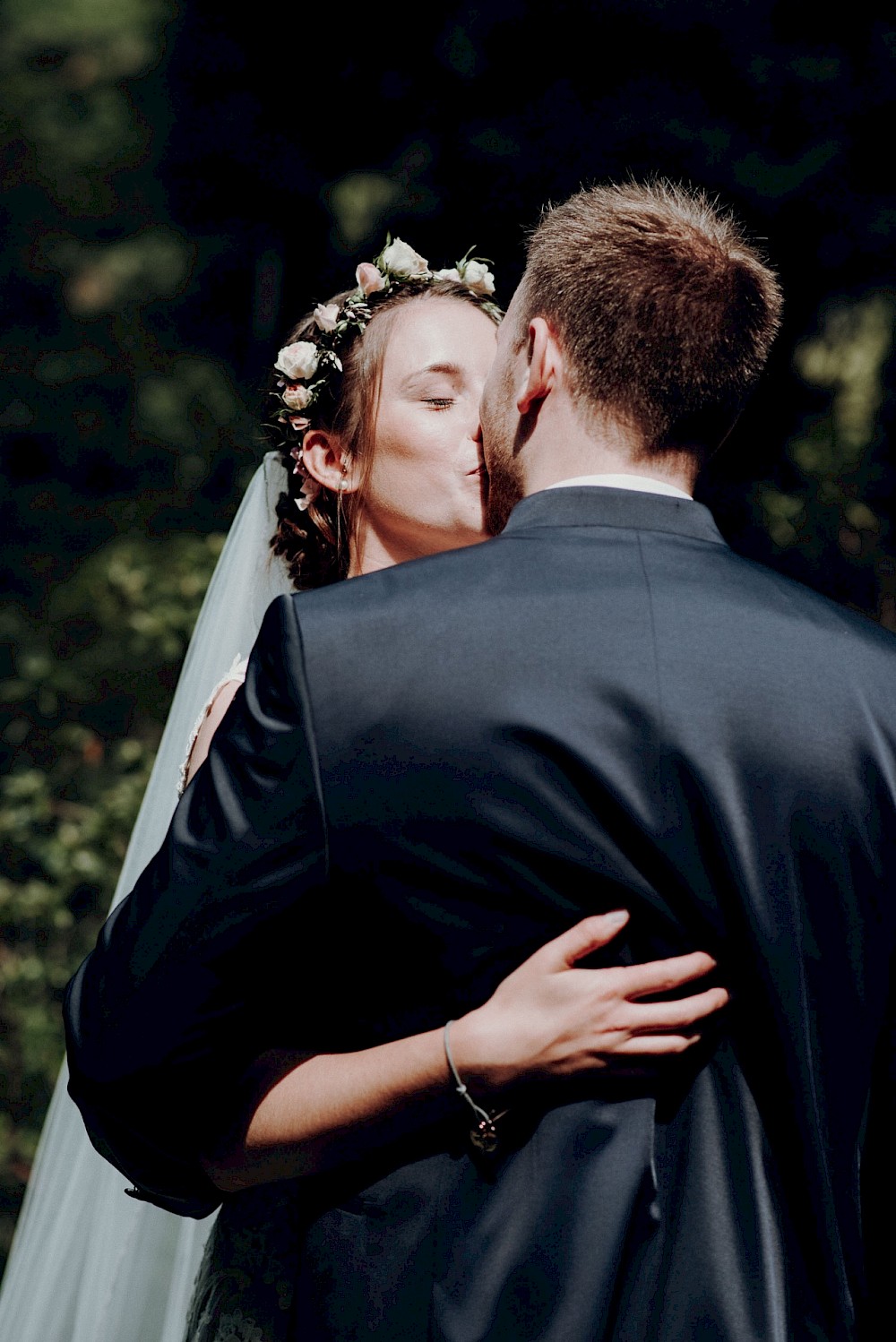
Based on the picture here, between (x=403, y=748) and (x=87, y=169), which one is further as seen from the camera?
(x=87, y=169)

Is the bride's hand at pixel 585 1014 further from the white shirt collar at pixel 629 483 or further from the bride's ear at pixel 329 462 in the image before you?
the bride's ear at pixel 329 462

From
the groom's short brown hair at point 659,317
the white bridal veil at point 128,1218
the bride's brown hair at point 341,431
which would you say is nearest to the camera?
the groom's short brown hair at point 659,317

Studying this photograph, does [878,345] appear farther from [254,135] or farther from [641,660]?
[641,660]

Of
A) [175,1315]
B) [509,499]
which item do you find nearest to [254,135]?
[509,499]

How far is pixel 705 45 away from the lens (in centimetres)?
457

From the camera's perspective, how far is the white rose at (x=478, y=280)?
2.83m

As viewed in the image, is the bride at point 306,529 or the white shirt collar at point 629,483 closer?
the white shirt collar at point 629,483

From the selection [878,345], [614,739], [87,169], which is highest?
[87,169]

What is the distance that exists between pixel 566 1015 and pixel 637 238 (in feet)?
3.12

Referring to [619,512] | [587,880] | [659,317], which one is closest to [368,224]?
[659,317]

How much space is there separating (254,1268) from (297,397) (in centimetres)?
163

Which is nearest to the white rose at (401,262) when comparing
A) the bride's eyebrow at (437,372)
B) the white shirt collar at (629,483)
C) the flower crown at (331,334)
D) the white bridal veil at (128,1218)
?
the flower crown at (331,334)

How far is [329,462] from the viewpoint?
9.15 ft

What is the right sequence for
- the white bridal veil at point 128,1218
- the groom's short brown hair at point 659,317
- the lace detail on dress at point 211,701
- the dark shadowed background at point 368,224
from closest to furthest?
the groom's short brown hair at point 659,317, the lace detail on dress at point 211,701, the white bridal veil at point 128,1218, the dark shadowed background at point 368,224
